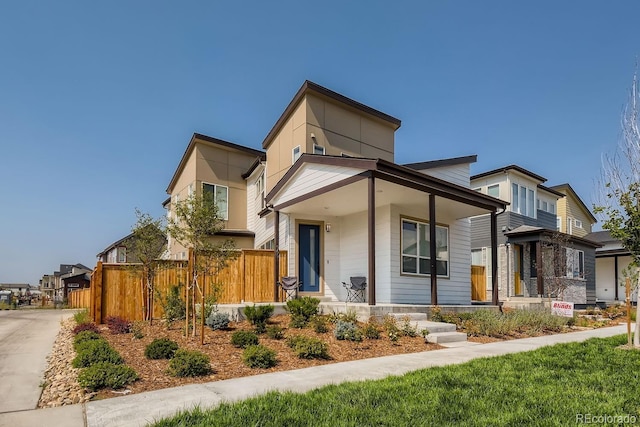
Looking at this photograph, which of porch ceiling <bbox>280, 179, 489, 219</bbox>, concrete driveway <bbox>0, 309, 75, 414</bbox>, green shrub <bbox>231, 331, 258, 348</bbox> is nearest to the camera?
concrete driveway <bbox>0, 309, 75, 414</bbox>

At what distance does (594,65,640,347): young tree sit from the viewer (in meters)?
8.64

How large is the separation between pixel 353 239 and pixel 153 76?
26.9 feet

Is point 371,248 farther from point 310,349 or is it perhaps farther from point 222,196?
point 222,196

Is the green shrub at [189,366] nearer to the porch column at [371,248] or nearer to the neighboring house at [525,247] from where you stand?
the porch column at [371,248]

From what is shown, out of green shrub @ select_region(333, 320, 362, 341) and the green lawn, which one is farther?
green shrub @ select_region(333, 320, 362, 341)

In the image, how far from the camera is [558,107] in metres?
14.9

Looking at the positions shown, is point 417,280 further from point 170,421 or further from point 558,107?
point 170,421

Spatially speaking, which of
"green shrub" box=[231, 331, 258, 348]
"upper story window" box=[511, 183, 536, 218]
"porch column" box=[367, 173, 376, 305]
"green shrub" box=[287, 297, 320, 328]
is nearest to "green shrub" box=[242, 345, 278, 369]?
"green shrub" box=[231, 331, 258, 348]

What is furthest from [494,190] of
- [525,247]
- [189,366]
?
[189,366]

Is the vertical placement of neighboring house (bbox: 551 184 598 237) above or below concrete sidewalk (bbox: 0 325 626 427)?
above

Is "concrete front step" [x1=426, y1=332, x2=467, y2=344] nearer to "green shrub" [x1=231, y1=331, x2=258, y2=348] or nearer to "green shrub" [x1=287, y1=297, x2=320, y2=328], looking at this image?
"green shrub" [x1=287, y1=297, x2=320, y2=328]

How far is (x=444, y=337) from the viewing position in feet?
30.6

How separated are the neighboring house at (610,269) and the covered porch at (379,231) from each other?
19.6 meters

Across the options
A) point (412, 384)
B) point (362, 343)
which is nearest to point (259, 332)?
point (362, 343)
